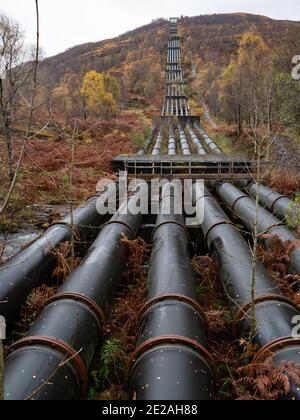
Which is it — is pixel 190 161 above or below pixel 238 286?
above

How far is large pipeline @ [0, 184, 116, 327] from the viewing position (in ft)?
22.2

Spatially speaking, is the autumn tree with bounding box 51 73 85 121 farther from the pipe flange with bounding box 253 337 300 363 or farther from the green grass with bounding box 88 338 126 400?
the pipe flange with bounding box 253 337 300 363

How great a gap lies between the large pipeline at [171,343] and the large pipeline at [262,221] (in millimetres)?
1778

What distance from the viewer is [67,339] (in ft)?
17.0

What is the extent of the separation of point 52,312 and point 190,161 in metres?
13.8

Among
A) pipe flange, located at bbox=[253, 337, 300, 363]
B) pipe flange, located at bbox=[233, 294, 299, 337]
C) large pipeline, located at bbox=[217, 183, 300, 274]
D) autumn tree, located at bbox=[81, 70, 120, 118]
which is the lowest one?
pipe flange, located at bbox=[253, 337, 300, 363]

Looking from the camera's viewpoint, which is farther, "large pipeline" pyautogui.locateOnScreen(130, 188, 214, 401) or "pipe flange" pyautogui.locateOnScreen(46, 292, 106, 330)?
"pipe flange" pyautogui.locateOnScreen(46, 292, 106, 330)

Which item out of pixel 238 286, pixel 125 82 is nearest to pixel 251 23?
pixel 125 82

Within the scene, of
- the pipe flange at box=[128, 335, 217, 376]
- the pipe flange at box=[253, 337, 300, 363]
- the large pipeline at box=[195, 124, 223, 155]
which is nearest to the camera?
the pipe flange at box=[128, 335, 217, 376]

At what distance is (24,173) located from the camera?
19.4m

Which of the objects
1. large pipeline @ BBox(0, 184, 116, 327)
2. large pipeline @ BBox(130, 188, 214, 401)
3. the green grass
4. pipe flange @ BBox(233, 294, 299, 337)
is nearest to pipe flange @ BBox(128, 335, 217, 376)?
large pipeline @ BBox(130, 188, 214, 401)

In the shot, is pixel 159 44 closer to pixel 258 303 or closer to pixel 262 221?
pixel 262 221

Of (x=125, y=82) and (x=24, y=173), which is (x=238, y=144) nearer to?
(x=24, y=173)

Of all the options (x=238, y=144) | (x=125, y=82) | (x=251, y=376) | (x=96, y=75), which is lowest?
(x=251, y=376)
